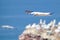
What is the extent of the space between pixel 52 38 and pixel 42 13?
1.22ft

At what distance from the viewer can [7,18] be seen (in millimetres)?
2758

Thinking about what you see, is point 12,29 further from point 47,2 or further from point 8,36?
point 47,2

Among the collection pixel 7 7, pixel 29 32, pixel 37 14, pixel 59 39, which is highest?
pixel 7 7

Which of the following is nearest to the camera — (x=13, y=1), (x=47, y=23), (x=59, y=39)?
(x=59, y=39)

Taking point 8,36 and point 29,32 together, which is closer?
point 29,32

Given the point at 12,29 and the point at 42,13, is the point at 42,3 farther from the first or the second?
the point at 12,29

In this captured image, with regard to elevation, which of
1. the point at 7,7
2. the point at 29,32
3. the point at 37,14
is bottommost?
the point at 29,32

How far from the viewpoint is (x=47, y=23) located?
2.58m

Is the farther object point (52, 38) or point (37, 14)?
point (37, 14)

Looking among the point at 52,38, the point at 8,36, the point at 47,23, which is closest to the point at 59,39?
the point at 52,38

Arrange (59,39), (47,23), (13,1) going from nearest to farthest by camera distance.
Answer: (59,39) < (47,23) < (13,1)

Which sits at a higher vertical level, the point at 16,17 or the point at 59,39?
the point at 16,17

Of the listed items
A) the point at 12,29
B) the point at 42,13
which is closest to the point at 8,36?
the point at 12,29

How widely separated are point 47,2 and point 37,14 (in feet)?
0.66
